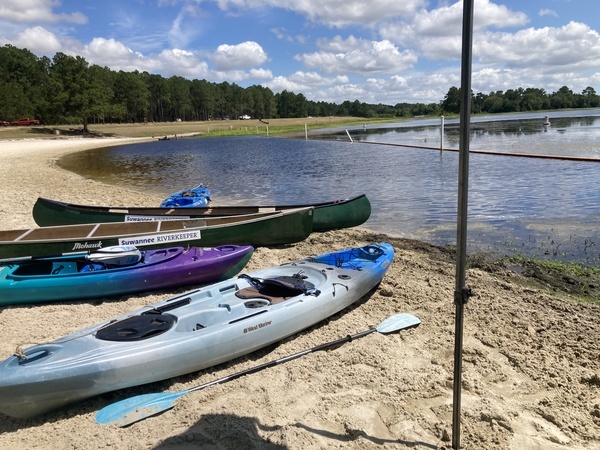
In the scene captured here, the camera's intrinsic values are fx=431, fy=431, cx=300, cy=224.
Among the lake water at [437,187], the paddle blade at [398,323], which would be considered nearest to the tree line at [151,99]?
the lake water at [437,187]

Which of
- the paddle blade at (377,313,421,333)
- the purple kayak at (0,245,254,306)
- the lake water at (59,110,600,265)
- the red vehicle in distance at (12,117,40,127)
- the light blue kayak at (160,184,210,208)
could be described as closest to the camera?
the paddle blade at (377,313,421,333)

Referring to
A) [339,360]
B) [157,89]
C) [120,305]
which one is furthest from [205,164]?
[157,89]

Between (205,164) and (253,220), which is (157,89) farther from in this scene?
(253,220)

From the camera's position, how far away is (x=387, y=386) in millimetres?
4426

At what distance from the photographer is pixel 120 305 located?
6.62 m

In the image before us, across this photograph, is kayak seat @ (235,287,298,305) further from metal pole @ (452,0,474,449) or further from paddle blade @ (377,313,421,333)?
metal pole @ (452,0,474,449)

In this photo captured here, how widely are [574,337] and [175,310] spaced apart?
16.1 ft

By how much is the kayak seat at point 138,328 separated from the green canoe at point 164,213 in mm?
5566

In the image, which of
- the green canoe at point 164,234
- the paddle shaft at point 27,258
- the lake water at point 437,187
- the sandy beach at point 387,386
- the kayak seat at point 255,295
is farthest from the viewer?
the lake water at point 437,187

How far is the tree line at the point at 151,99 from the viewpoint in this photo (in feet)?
220

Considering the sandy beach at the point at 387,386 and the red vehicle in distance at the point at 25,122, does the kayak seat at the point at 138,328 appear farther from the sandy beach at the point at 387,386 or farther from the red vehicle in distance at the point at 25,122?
the red vehicle in distance at the point at 25,122

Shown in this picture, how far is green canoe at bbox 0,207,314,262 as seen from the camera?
7391mm

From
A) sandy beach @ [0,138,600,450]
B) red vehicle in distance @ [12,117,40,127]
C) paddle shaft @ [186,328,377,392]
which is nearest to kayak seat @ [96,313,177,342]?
sandy beach @ [0,138,600,450]

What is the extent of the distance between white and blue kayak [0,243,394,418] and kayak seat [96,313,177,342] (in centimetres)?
1
